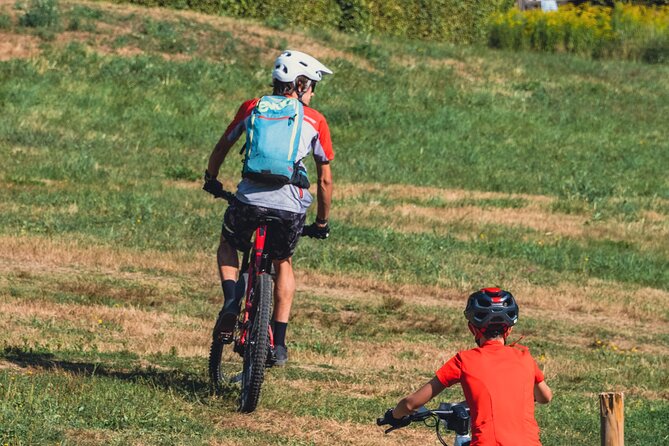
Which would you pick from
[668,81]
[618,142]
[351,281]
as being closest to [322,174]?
[351,281]

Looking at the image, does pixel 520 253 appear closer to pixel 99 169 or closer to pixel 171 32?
pixel 99 169

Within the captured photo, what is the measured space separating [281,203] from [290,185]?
0.12 m

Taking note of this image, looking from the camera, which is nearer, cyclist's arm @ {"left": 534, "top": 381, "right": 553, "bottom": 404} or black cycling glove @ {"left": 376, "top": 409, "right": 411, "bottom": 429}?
black cycling glove @ {"left": 376, "top": 409, "right": 411, "bottom": 429}

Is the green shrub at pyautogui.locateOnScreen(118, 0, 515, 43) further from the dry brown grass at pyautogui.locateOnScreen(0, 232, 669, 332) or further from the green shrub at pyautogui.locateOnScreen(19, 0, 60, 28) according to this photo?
the dry brown grass at pyautogui.locateOnScreen(0, 232, 669, 332)

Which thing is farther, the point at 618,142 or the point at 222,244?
the point at 618,142

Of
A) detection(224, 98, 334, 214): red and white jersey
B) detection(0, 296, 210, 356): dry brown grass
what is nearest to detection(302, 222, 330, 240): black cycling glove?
detection(224, 98, 334, 214): red and white jersey

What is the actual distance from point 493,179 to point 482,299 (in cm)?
1534

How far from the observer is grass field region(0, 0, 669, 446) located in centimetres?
809

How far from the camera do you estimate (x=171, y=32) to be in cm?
2503

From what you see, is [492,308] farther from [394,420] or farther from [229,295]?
[229,295]

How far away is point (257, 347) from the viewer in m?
7.30

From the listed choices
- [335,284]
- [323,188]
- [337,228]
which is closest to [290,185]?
[323,188]

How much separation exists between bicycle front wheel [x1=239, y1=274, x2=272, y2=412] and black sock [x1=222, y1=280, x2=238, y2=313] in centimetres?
14

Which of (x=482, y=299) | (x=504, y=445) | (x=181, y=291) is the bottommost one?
(x=181, y=291)
